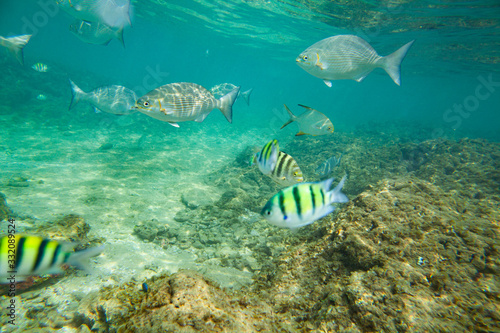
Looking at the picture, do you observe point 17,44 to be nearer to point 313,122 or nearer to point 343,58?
point 313,122

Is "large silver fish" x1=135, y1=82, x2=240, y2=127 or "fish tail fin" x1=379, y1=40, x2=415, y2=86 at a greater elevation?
"fish tail fin" x1=379, y1=40, x2=415, y2=86

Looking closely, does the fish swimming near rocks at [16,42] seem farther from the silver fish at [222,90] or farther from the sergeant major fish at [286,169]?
the sergeant major fish at [286,169]

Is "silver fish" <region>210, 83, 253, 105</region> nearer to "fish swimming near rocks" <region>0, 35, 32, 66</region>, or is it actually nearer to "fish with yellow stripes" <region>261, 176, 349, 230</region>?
"fish swimming near rocks" <region>0, 35, 32, 66</region>

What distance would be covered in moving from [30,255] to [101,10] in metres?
6.90

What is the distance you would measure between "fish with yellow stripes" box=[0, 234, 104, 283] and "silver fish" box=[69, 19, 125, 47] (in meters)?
6.48

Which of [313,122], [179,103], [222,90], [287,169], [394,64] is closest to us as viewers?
[287,169]

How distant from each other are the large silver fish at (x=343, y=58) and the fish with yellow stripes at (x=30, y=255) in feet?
13.6

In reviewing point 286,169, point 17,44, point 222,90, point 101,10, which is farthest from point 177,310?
point 222,90

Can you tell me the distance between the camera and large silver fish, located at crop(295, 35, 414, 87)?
3883 mm

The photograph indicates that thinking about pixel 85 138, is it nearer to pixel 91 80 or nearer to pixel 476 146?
pixel 91 80

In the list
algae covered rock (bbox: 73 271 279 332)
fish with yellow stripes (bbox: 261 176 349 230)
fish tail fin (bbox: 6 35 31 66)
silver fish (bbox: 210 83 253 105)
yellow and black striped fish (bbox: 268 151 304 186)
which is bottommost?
algae covered rock (bbox: 73 271 279 332)

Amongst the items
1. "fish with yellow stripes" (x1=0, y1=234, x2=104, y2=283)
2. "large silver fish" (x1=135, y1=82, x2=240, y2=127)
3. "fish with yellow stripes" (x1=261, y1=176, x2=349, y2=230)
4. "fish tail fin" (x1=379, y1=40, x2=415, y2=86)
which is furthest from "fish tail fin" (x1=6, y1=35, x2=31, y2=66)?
"fish tail fin" (x1=379, y1=40, x2=415, y2=86)

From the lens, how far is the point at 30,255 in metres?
1.81

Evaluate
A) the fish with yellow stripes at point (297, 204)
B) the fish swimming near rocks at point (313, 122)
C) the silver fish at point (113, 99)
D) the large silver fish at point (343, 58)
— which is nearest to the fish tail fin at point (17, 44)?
the silver fish at point (113, 99)
